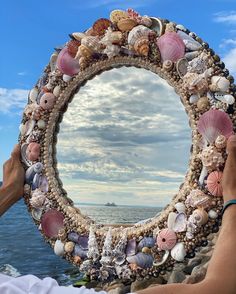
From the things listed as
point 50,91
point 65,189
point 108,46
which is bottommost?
point 65,189

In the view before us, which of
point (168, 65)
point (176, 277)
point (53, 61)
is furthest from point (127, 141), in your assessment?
point (176, 277)

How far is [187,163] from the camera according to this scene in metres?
2.15

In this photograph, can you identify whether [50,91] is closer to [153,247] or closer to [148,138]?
[148,138]

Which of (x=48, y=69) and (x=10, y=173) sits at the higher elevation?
(x=48, y=69)

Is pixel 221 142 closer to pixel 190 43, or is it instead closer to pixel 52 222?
pixel 190 43

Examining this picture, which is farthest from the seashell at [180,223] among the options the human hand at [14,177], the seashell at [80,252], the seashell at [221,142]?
the human hand at [14,177]

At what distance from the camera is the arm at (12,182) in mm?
2539

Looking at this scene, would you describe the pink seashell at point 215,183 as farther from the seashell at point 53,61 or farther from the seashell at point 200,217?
the seashell at point 53,61

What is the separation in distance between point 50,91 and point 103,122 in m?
0.30

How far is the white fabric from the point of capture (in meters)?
1.20

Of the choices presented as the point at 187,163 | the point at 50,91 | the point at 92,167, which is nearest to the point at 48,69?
the point at 50,91

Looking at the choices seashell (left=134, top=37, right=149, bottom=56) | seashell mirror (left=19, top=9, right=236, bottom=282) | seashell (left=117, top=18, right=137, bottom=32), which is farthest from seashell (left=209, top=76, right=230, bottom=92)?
seashell (left=117, top=18, right=137, bottom=32)

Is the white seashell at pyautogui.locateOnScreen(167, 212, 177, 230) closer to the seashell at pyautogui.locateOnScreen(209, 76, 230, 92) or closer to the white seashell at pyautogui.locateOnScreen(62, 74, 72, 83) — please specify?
the seashell at pyautogui.locateOnScreen(209, 76, 230, 92)

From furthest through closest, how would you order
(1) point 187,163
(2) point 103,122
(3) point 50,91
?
(3) point 50,91
(2) point 103,122
(1) point 187,163
